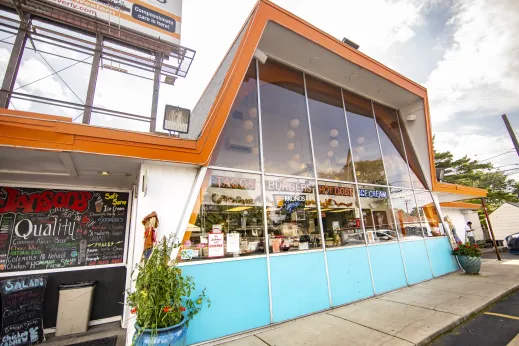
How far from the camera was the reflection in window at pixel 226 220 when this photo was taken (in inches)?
137

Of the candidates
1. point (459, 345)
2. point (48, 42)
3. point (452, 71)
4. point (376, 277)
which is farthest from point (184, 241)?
point (452, 71)

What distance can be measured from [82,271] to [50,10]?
5.79 meters

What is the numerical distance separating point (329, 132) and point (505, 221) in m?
20.9

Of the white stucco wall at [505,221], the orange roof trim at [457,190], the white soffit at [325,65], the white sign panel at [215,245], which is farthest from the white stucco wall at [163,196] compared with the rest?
the white stucco wall at [505,221]

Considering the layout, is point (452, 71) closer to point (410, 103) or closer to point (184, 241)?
point (410, 103)

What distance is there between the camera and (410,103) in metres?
7.46

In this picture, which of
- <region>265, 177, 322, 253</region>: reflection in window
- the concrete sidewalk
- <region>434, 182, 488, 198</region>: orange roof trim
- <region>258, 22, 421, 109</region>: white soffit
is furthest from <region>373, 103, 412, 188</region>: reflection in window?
<region>265, 177, 322, 253</region>: reflection in window

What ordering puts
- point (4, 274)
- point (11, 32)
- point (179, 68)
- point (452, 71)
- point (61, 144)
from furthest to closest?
point (452, 71)
point (179, 68)
point (11, 32)
point (4, 274)
point (61, 144)

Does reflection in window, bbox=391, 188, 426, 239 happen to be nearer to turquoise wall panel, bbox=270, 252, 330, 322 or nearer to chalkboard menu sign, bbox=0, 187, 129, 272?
turquoise wall panel, bbox=270, 252, 330, 322

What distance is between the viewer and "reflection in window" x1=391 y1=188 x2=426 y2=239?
636cm

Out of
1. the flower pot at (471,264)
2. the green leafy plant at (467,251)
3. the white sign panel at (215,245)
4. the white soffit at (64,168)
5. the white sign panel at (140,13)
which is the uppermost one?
the white sign panel at (140,13)

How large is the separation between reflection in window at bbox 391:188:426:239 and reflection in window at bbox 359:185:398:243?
0.31 metres

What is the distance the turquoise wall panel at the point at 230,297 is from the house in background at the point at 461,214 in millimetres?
13941

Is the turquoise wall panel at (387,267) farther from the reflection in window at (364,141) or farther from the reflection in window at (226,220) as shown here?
the reflection in window at (226,220)
